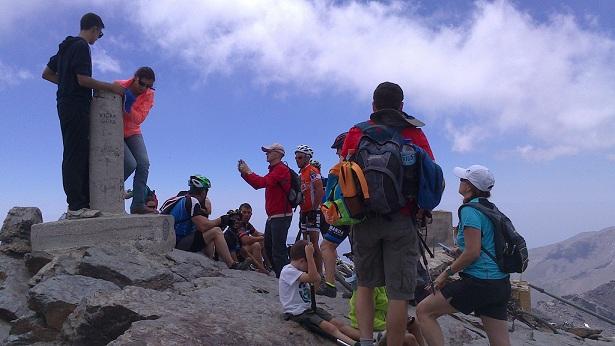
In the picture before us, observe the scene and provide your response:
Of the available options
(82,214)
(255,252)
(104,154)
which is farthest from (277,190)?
(82,214)

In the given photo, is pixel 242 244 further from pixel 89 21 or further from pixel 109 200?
pixel 89 21

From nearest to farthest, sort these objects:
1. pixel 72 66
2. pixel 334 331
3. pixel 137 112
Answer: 1. pixel 334 331
2. pixel 72 66
3. pixel 137 112

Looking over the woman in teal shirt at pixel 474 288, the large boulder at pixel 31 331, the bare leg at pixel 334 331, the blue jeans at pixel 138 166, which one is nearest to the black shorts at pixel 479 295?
the woman in teal shirt at pixel 474 288

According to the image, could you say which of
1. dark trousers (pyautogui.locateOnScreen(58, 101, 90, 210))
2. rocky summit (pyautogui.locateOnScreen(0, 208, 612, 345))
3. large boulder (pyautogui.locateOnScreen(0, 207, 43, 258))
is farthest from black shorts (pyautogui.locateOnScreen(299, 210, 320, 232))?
large boulder (pyautogui.locateOnScreen(0, 207, 43, 258))

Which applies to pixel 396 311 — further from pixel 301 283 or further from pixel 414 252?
pixel 301 283

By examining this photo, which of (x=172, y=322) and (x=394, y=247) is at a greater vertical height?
(x=394, y=247)

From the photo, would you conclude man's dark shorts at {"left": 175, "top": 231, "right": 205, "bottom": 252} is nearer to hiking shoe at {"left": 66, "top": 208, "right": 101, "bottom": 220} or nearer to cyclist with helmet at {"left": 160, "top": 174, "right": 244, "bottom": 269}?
cyclist with helmet at {"left": 160, "top": 174, "right": 244, "bottom": 269}

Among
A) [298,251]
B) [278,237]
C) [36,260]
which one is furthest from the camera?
[278,237]

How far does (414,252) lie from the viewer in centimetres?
405

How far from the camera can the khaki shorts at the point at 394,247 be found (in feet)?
13.1

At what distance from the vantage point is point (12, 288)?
5973 mm

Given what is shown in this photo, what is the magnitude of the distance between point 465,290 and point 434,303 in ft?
0.93

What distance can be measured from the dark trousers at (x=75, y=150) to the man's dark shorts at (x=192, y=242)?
1.58 metres

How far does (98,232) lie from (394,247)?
3.97m
